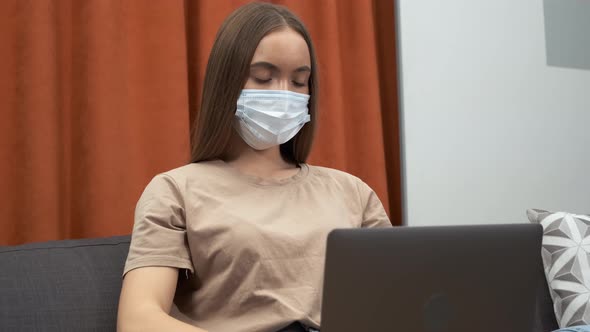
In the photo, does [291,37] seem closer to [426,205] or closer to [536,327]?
[536,327]

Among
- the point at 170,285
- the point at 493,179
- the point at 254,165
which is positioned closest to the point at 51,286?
the point at 170,285

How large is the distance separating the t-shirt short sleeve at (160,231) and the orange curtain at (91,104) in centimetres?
51

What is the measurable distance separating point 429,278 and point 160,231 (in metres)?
0.54

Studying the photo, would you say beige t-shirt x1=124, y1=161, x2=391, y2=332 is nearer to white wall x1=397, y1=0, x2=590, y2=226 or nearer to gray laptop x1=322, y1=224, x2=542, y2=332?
gray laptop x1=322, y1=224, x2=542, y2=332

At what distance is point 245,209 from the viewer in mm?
1209

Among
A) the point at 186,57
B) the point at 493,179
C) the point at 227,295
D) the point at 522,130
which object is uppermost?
the point at 186,57

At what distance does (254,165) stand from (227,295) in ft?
0.97

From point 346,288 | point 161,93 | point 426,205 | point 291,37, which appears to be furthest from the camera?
point 426,205

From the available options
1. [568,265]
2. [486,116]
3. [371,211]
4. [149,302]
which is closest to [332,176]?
[371,211]

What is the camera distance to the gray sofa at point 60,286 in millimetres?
1139

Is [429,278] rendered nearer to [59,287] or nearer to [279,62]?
[279,62]

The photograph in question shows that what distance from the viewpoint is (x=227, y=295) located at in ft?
3.81

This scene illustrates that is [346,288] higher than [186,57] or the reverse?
the reverse

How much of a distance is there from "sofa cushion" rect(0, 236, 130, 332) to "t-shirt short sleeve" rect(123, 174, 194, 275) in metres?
0.14
